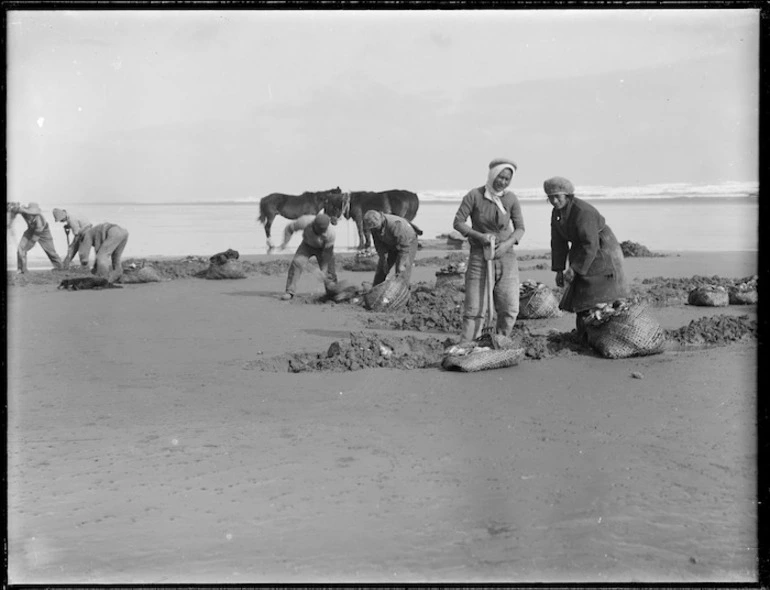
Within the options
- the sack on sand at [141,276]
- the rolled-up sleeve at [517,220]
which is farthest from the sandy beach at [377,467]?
the sack on sand at [141,276]

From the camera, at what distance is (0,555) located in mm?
4969

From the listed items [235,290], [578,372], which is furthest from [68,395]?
[235,290]

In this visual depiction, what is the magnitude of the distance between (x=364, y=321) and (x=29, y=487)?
18.7 ft

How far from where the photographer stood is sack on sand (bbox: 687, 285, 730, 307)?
1091cm

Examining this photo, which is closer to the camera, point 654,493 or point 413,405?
point 654,493

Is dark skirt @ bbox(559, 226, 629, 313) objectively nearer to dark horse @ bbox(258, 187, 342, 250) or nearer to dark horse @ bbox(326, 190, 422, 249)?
dark horse @ bbox(326, 190, 422, 249)

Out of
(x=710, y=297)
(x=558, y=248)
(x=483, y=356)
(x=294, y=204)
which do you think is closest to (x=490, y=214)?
(x=558, y=248)

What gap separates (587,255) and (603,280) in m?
0.31

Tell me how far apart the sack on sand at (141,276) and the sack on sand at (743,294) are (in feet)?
29.4

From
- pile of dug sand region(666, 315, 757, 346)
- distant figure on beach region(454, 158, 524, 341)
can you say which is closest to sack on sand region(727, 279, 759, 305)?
pile of dug sand region(666, 315, 757, 346)

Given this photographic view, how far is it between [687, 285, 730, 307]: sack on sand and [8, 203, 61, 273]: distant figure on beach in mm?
10743

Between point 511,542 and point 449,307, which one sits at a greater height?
point 449,307

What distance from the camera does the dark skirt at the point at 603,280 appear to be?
27.8ft

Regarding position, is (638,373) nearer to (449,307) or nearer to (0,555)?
(449,307)
